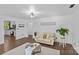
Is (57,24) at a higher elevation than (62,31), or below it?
higher

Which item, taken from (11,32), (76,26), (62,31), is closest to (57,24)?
(62,31)

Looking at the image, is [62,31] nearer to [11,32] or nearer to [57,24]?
[57,24]

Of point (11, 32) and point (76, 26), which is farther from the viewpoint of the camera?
point (11, 32)

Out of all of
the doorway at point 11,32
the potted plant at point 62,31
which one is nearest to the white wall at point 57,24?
the potted plant at point 62,31

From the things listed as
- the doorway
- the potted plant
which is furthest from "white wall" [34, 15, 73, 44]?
the doorway

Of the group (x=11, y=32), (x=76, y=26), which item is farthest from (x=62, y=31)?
(x=11, y=32)

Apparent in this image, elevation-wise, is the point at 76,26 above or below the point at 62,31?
above

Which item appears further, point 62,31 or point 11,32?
point 11,32

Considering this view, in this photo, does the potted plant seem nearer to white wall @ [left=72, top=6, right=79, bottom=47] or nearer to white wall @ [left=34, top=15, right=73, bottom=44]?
white wall @ [left=34, top=15, right=73, bottom=44]

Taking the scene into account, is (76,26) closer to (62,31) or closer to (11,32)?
(62,31)

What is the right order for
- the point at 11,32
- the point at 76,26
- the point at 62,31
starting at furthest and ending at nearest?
the point at 11,32 < the point at 76,26 < the point at 62,31

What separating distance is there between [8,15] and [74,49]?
2545 mm

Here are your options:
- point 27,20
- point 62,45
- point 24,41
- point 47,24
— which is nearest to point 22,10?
point 27,20

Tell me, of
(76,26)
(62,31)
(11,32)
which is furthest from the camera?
(11,32)
